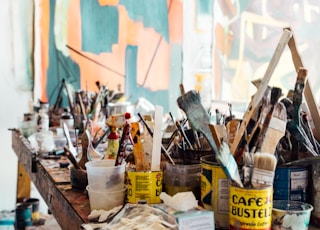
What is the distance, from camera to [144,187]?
1.02 meters

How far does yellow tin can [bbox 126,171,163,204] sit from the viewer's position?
3.35 feet

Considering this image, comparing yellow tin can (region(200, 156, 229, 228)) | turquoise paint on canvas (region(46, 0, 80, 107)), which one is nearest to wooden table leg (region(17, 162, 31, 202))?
turquoise paint on canvas (region(46, 0, 80, 107))

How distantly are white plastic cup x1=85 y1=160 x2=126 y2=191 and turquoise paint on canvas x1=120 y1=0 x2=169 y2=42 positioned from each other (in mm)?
2592

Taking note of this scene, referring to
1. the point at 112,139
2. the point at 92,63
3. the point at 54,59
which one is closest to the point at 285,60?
the point at 92,63

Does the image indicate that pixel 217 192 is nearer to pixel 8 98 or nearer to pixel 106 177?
pixel 106 177

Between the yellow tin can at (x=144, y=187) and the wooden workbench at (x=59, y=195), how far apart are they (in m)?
0.13

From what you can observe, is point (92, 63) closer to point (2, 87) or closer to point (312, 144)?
point (2, 87)

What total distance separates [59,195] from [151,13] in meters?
2.53

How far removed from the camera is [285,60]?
2963mm

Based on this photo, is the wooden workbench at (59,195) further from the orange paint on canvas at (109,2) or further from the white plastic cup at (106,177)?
the orange paint on canvas at (109,2)

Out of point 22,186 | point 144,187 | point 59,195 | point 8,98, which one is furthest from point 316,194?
point 8,98

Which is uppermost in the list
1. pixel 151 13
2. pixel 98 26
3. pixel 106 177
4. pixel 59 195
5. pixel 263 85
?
pixel 151 13

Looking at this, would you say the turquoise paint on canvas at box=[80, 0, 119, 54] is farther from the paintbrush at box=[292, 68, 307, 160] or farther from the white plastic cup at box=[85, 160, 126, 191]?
the paintbrush at box=[292, 68, 307, 160]

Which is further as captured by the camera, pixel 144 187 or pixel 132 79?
pixel 132 79
